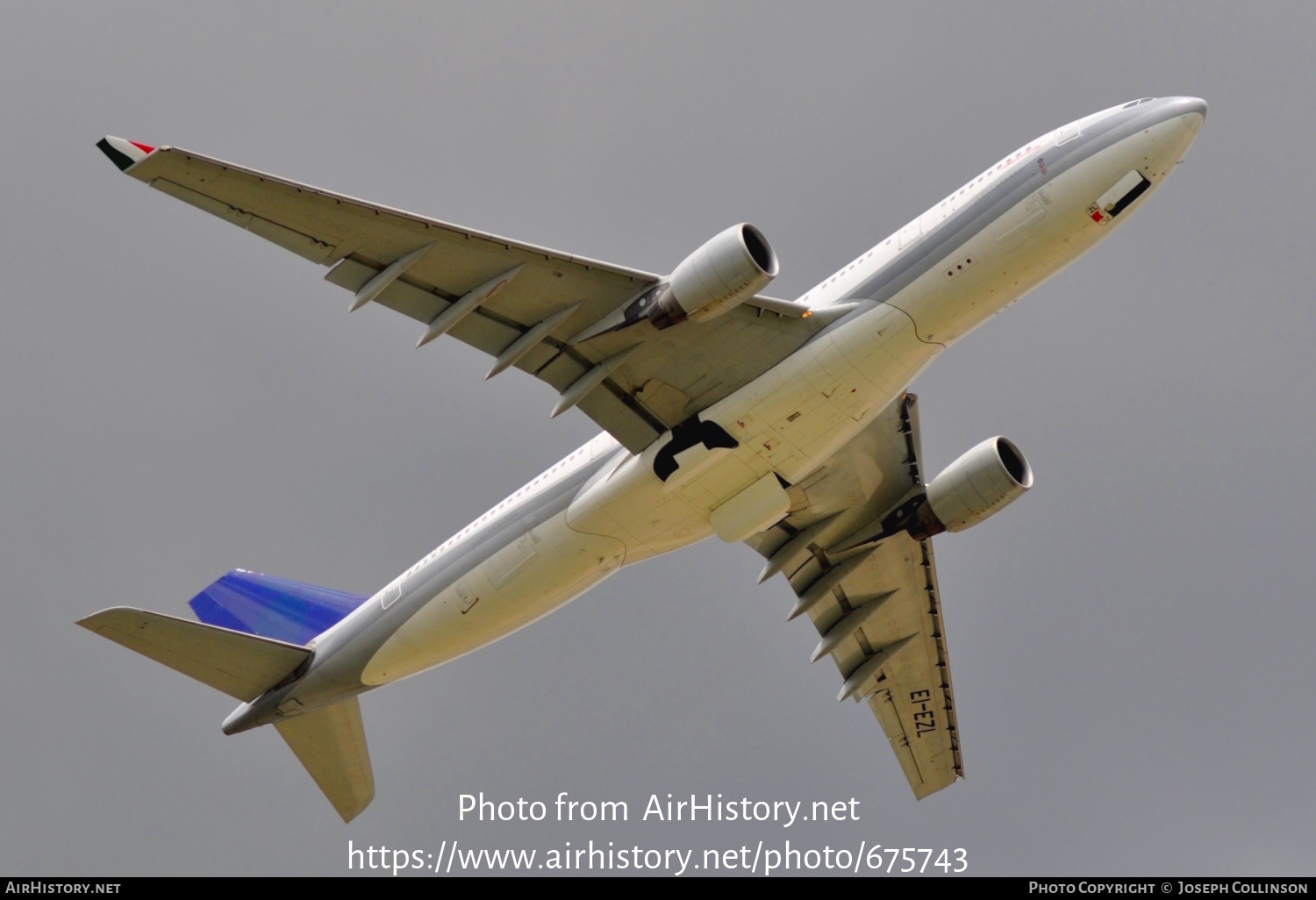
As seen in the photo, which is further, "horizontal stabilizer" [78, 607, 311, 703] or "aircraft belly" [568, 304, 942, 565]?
"horizontal stabilizer" [78, 607, 311, 703]

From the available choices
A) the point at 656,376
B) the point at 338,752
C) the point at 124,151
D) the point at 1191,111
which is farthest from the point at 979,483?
the point at 124,151

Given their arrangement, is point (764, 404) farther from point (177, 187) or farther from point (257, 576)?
point (257, 576)

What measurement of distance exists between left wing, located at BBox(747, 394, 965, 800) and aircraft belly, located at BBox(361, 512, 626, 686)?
6231 millimetres

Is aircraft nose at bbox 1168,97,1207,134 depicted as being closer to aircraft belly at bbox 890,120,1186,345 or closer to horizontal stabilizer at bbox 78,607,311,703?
aircraft belly at bbox 890,120,1186,345

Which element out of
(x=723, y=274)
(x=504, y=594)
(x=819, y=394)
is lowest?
(x=504, y=594)

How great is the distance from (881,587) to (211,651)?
706 inches

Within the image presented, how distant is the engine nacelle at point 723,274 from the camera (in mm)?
27359

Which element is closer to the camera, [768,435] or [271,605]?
[768,435]

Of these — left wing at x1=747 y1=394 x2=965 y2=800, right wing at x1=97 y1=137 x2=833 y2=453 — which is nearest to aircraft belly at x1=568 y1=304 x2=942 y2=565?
right wing at x1=97 y1=137 x2=833 y2=453

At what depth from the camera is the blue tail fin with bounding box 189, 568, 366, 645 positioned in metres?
35.9

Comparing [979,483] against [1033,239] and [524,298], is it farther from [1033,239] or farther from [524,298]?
[524,298]

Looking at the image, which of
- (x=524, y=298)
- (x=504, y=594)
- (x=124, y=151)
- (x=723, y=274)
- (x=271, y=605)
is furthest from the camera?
(x=271, y=605)

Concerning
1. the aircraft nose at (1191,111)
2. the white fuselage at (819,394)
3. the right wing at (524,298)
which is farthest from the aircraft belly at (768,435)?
the aircraft nose at (1191,111)

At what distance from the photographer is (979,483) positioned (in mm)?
33906
